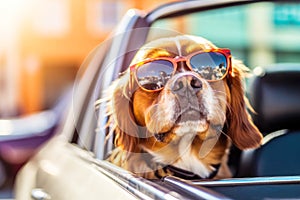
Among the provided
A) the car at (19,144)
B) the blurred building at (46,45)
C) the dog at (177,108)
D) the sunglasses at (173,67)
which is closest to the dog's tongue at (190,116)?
the dog at (177,108)

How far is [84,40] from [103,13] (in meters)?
1.11

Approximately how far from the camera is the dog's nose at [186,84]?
2.38 metres

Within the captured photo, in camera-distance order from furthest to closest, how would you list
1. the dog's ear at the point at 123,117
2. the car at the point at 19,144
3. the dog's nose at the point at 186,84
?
the car at the point at 19,144, the dog's ear at the point at 123,117, the dog's nose at the point at 186,84

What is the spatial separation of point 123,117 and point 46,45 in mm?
22304

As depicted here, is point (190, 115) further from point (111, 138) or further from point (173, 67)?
point (111, 138)

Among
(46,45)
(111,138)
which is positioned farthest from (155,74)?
(46,45)

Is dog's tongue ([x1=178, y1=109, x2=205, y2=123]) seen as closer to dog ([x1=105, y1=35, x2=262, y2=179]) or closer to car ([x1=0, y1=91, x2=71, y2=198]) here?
dog ([x1=105, y1=35, x2=262, y2=179])

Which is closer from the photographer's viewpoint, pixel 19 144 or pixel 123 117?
pixel 123 117

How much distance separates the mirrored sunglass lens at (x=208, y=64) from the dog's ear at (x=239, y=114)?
87 mm

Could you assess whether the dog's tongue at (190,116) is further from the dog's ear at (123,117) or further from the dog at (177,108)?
the dog's ear at (123,117)

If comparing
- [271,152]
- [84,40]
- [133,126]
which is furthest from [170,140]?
[84,40]

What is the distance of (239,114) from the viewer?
2.62 m

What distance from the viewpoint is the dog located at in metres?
2.41

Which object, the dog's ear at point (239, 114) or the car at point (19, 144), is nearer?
the dog's ear at point (239, 114)
